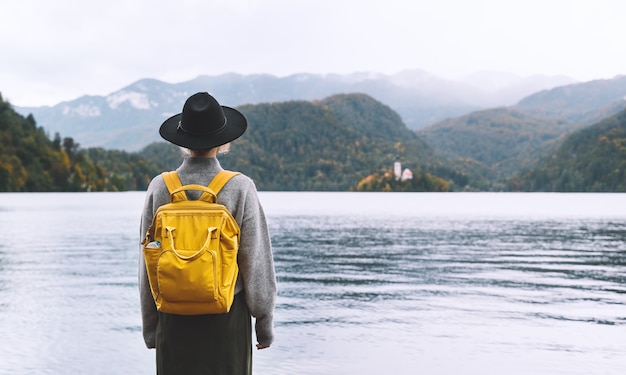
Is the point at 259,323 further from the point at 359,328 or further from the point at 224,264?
the point at 359,328

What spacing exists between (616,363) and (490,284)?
457 inches

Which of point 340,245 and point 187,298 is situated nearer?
point 187,298

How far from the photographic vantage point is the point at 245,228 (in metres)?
5.16

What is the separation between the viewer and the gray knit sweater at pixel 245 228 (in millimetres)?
5129

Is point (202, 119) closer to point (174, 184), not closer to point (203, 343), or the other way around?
point (174, 184)

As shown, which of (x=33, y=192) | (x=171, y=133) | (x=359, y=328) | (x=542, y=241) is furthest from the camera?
(x=33, y=192)

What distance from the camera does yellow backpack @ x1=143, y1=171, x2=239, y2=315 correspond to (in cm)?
480

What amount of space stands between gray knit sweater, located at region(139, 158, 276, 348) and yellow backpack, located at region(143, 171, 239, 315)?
0.14m

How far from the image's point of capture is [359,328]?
1614 centimetres

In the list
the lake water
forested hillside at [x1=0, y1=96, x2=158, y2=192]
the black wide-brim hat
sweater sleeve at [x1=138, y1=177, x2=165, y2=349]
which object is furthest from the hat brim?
forested hillside at [x1=0, y1=96, x2=158, y2=192]

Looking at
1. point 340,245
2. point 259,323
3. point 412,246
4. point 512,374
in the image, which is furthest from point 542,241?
point 259,323

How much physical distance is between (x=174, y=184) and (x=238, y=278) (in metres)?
0.75

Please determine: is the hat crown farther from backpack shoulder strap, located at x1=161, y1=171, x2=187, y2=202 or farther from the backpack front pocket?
the backpack front pocket

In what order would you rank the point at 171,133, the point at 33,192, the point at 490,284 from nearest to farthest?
1. the point at 171,133
2. the point at 490,284
3. the point at 33,192
